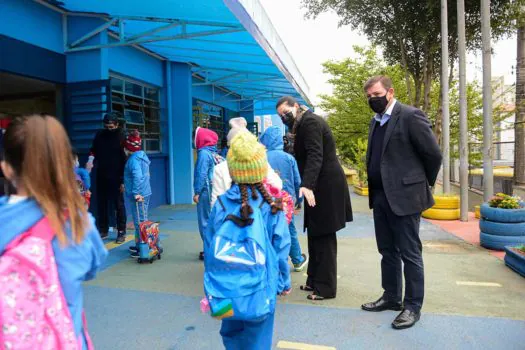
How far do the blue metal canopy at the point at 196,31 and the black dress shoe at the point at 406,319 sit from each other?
3.59m

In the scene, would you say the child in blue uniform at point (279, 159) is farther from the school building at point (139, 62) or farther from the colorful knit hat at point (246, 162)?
the colorful knit hat at point (246, 162)

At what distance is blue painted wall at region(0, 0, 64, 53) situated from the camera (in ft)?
18.4

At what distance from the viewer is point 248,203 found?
2.18m

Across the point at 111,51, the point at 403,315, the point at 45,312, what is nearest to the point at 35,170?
the point at 45,312

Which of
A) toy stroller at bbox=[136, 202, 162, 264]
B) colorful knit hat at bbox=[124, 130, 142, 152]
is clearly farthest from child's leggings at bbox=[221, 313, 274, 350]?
colorful knit hat at bbox=[124, 130, 142, 152]

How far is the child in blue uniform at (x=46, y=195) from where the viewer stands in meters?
1.42

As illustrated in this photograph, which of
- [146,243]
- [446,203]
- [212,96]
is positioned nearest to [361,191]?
[446,203]

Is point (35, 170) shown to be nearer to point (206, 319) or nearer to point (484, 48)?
point (206, 319)

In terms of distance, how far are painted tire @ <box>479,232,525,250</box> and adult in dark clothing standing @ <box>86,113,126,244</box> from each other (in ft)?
16.4

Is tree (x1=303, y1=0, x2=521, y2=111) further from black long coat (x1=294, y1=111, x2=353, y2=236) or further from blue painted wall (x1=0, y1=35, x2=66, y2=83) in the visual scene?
blue painted wall (x1=0, y1=35, x2=66, y2=83)

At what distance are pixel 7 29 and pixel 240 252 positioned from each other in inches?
211

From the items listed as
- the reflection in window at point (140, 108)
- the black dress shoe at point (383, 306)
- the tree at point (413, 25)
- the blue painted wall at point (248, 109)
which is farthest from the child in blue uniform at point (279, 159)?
the blue painted wall at point (248, 109)

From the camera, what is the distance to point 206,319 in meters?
3.41

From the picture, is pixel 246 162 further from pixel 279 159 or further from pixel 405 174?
pixel 279 159
